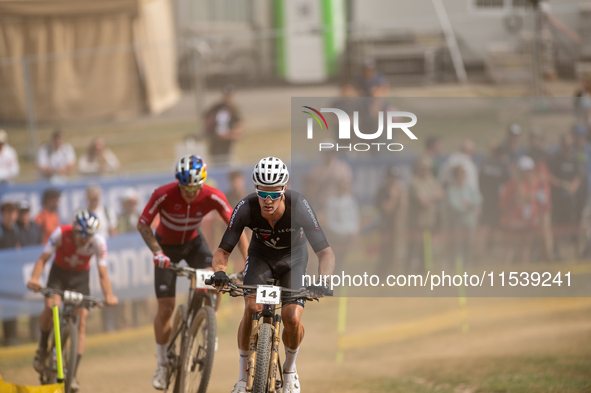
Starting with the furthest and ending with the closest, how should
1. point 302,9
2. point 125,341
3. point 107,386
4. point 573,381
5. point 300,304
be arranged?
point 302,9 → point 125,341 → point 107,386 → point 573,381 → point 300,304

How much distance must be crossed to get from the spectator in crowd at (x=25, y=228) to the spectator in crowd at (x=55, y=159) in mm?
1776

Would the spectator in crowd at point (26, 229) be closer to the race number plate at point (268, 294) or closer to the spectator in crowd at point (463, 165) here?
the race number plate at point (268, 294)

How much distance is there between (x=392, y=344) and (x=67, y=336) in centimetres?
544

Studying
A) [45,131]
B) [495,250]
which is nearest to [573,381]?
[495,250]

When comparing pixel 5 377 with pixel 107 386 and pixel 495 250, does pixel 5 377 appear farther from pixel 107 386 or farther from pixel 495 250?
pixel 495 250

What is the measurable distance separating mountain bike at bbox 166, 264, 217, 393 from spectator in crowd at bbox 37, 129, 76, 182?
6453 millimetres

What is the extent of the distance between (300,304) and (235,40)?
382 inches

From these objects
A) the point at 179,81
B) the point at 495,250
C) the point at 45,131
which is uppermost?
the point at 179,81

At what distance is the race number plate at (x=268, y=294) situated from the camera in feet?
19.9

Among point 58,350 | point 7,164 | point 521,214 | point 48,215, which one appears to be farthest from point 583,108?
point 7,164

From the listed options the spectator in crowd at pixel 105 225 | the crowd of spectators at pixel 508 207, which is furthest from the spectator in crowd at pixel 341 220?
the spectator in crowd at pixel 105 225

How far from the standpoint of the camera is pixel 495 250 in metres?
12.6

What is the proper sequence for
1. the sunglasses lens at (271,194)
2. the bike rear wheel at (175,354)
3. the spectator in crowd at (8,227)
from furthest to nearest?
the spectator in crowd at (8,227) → the bike rear wheel at (175,354) → the sunglasses lens at (271,194)

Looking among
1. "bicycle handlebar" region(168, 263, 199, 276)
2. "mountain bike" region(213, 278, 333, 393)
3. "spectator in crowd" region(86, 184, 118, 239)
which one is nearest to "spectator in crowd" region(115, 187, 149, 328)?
"spectator in crowd" region(86, 184, 118, 239)
